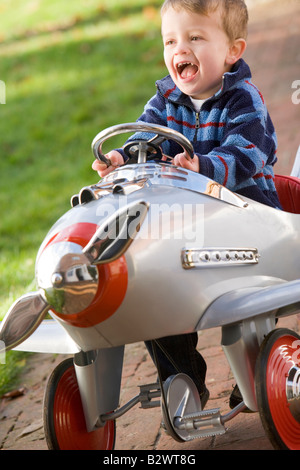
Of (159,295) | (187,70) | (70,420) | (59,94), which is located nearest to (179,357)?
(70,420)

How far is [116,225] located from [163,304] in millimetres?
272

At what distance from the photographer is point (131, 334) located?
80.7 inches

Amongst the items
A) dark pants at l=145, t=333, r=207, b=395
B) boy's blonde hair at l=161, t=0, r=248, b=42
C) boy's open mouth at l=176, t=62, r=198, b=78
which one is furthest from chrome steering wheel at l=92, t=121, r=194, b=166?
dark pants at l=145, t=333, r=207, b=395

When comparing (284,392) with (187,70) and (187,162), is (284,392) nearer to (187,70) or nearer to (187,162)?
(187,162)

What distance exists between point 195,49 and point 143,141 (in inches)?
16.4

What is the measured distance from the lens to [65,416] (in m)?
2.37

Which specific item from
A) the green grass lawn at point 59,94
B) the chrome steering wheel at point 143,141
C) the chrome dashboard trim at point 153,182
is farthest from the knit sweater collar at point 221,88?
the green grass lawn at point 59,94

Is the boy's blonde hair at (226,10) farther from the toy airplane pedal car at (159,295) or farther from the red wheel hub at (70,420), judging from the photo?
the red wheel hub at (70,420)

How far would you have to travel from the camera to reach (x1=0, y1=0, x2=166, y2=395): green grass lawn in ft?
22.7

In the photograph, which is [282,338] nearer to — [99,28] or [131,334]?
[131,334]

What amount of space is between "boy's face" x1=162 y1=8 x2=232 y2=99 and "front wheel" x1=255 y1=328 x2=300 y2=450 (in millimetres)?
1001

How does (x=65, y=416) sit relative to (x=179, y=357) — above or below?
below

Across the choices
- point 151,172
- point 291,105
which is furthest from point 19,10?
point 151,172

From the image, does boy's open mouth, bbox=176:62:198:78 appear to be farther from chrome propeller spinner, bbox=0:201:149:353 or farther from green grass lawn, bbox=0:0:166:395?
green grass lawn, bbox=0:0:166:395
